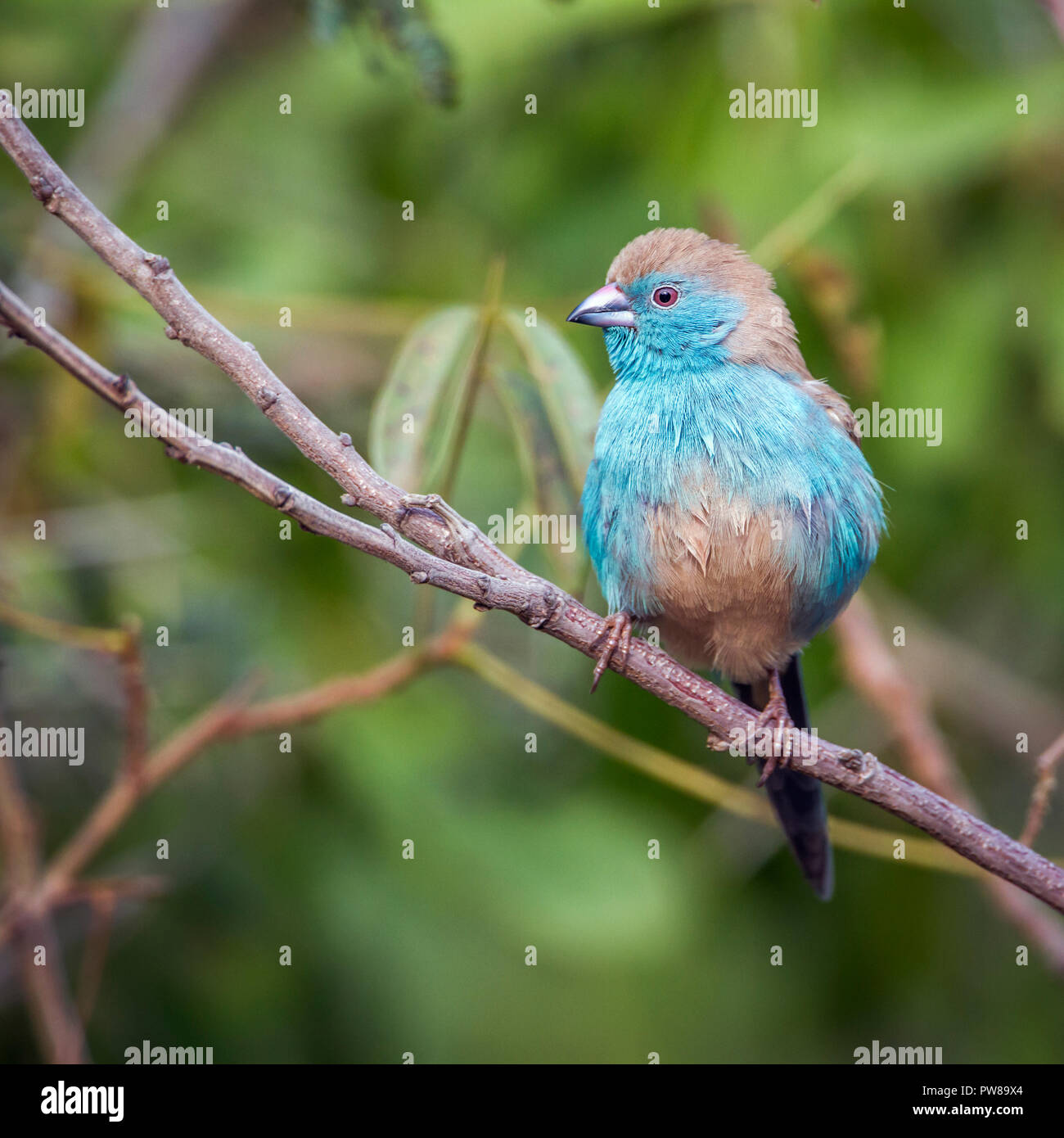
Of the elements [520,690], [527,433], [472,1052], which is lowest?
[472,1052]

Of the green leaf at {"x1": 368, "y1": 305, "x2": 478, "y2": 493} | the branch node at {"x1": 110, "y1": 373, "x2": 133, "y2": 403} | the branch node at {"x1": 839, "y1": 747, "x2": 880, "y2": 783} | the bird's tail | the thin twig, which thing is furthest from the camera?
the thin twig

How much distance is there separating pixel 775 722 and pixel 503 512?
1646mm

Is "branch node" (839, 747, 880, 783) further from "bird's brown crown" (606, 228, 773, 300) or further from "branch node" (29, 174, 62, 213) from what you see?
"branch node" (29, 174, 62, 213)

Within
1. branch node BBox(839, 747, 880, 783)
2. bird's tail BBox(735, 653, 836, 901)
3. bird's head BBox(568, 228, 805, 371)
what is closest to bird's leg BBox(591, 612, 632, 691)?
branch node BBox(839, 747, 880, 783)

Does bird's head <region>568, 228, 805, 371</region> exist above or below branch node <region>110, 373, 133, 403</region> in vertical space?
above

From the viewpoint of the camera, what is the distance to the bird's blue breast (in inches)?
116

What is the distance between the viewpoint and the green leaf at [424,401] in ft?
9.49

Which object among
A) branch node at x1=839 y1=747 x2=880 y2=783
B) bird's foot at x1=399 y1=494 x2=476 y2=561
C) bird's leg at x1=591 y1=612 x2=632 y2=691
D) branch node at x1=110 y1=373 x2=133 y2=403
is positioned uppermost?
branch node at x1=110 y1=373 x2=133 y2=403

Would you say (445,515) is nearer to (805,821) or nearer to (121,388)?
(121,388)

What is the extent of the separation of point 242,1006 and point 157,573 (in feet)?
5.08

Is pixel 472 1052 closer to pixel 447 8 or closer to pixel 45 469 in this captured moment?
pixel 45 469

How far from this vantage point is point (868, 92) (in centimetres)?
427

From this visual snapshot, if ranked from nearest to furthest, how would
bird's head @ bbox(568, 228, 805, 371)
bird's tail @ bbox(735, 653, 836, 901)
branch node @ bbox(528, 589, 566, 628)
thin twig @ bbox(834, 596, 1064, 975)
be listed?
branch node @ bbox(528, 589, 566, 628)
bird's tail @ bbox(735, 653, 836, 901)
bird's head @ bbox(568, 228, 805, 371)
thin twig @ bbox(834, 596, 1064, 975)
